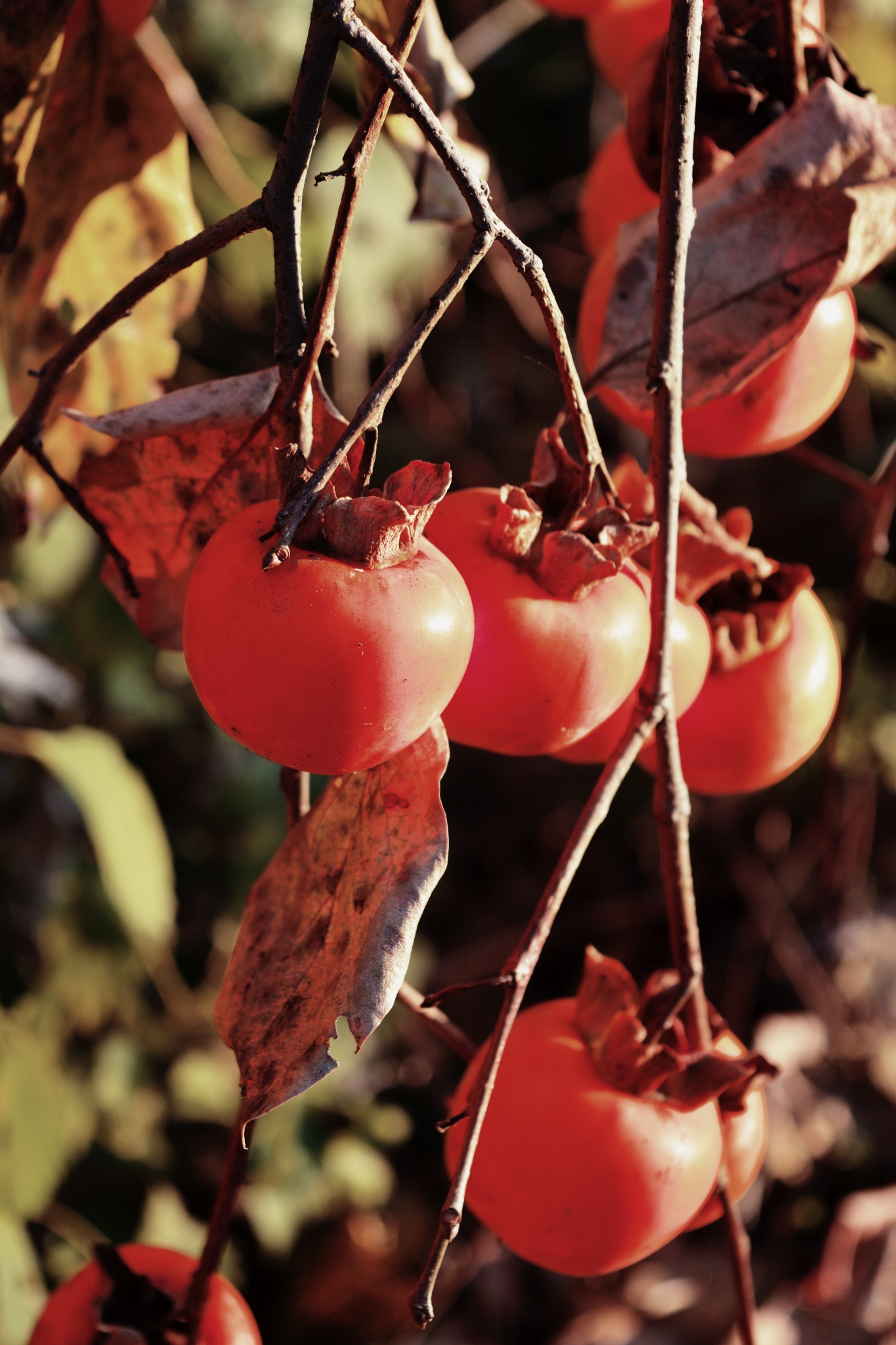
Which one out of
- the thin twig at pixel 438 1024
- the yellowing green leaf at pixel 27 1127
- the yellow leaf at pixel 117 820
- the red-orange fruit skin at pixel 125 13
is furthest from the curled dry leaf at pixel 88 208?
the yellowing green leaf at pixel 27 1127

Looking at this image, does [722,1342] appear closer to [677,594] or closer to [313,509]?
[677,594]

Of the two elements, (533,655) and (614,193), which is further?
(614,193)

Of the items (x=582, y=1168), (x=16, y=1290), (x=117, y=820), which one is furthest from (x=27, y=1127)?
(x=582, y=1168)

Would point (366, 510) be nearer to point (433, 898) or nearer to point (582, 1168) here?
point (582, 1168)

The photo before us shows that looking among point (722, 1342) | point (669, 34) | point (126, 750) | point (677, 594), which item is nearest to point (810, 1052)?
point (722, 1342)

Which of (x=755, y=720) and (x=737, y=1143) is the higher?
(x=755, y=720)

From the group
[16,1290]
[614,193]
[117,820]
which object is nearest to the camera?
[614,193]

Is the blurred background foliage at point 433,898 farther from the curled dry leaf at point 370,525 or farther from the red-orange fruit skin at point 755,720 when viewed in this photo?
the curled dry leaf at point 370,525
